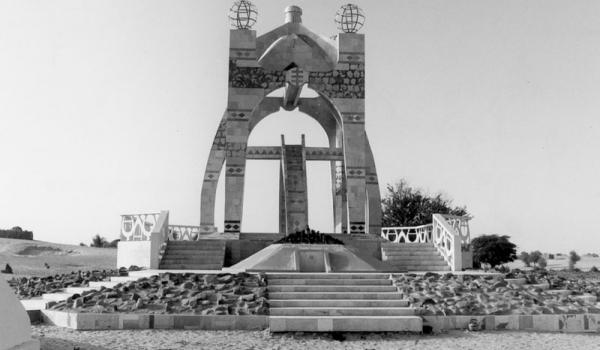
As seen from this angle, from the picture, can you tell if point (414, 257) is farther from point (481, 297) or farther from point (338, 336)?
point (338, 336)

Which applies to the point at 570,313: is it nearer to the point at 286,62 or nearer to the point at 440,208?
the point at 286,62

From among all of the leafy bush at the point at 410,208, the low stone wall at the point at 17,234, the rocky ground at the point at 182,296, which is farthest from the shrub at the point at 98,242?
the rocky ground at the point at 182,296

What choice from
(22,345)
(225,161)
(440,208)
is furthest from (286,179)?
(22,345)

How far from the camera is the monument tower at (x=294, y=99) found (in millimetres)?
20219

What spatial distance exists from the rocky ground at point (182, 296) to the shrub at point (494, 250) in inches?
1177

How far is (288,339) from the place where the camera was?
364 inches

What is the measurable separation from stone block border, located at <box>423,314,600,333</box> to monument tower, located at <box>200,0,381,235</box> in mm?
9946

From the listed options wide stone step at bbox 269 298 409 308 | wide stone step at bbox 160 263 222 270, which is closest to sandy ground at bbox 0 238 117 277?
wide stone step at bbox 160 263 222 270

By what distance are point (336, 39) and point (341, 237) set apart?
22.3 feet

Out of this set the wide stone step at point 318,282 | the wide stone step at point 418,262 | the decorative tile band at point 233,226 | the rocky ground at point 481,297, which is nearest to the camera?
the rocky ground at point 481,297

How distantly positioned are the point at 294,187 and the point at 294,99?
3139 millimetres

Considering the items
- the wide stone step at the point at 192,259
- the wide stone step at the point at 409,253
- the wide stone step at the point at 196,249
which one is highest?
the wide stone step at the point at 196,249

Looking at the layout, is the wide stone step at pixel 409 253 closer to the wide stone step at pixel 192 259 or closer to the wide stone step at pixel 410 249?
the wide stone step at pixel 410 249

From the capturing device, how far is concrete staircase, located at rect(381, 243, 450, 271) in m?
16.2
